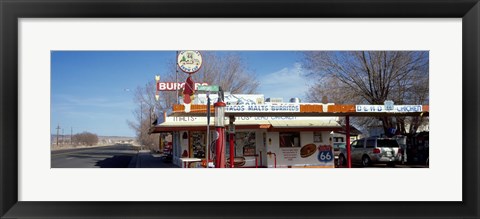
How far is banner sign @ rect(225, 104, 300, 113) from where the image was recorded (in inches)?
687

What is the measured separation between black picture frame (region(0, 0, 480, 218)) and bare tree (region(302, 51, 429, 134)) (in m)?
19.3

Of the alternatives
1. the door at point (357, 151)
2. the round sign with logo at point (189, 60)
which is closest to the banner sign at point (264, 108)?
the round sign with logo at point (189, 60)

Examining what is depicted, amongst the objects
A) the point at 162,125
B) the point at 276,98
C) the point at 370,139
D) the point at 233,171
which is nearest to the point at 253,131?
the point at 276,98

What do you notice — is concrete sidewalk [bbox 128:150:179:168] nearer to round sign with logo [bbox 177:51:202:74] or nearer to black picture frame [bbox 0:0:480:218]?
round sign with logo [bbox 177:51:202:74]

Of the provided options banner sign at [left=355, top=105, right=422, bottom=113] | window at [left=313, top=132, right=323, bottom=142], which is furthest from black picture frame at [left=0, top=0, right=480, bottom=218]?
window at [left=313, top=132, right=323, bottom=142]

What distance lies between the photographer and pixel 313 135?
21672mm

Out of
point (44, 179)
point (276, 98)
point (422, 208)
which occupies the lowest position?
point (422, 208)
